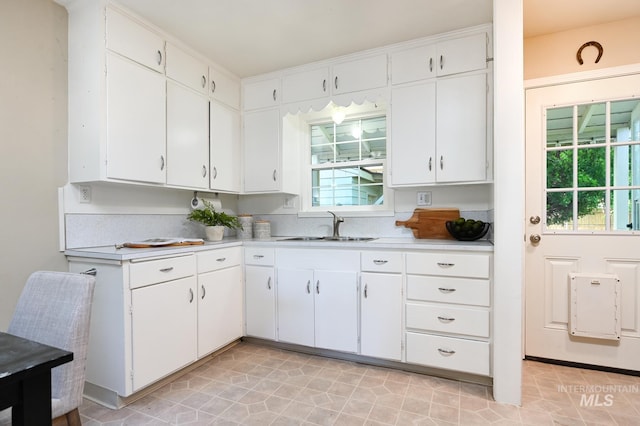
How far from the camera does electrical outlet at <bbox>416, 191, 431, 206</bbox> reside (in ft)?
9.01

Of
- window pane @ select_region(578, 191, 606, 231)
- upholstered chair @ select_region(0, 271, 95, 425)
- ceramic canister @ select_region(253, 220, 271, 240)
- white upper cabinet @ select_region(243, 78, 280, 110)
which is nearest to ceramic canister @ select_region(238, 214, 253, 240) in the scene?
ceramic canister @ select_region(253, 220, 271, 240)

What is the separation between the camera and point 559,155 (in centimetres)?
244

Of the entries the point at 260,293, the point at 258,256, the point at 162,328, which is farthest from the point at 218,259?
the point at 162,328

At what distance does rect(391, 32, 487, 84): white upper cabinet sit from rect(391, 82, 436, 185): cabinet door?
100 mm

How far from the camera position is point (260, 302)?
2.72 metres

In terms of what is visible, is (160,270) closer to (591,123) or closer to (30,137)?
(30,137)

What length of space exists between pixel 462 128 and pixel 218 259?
2098 mm

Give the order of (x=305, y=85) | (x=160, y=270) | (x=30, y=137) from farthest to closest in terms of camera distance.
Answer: (x=305, y=85) → (x=160, y=270) → (x=30, y=137)

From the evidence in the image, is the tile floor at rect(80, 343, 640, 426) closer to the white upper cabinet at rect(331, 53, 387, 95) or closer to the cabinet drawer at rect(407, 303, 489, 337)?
the cabinet drawer at rect(407, 303, 489, 337)

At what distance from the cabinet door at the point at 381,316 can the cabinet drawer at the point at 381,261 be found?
43mm

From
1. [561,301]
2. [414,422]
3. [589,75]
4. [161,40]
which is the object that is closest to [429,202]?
[561,301]

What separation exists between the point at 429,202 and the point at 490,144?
67 cm

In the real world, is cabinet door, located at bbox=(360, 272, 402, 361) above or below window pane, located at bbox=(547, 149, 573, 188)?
→ below

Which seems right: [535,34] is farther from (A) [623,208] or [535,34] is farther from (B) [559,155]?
(A) [623,208]
